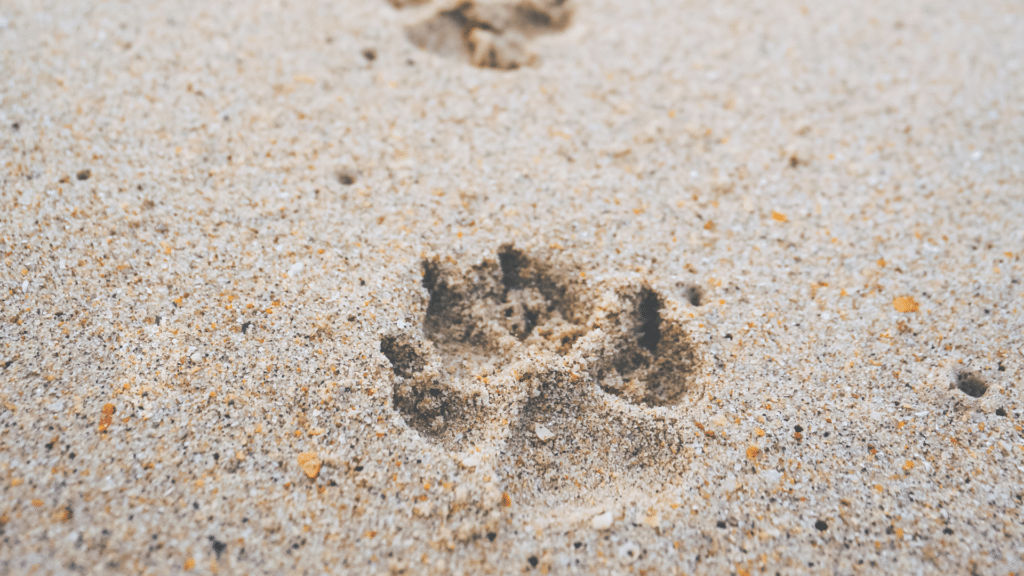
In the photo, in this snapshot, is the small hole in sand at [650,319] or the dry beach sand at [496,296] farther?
the small hole in sand at [650,319]

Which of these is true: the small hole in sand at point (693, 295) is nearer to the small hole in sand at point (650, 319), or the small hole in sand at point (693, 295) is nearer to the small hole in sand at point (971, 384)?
the small hole in sand at point (650, 319)

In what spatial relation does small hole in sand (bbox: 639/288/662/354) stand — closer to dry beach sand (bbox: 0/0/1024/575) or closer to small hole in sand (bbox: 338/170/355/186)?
dry beach sand (bbox: 0/0/1024/575)

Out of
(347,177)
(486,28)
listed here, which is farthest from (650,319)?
(486,28)

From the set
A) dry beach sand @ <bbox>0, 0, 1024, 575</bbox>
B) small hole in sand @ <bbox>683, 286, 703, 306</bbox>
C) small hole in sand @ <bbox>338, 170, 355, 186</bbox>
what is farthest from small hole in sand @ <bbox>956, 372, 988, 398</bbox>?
small hole in sand @ <bbox>338, 170, 355, 186</bbox>

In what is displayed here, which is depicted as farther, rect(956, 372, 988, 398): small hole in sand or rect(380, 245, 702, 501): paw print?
rect(956, 372, 988, 398): small hole in sand

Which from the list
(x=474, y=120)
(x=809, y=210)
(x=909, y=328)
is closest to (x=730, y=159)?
(x=809, y=210)

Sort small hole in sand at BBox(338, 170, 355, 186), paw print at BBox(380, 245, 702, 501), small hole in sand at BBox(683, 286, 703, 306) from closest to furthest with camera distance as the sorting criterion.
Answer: paw print at BBox(380, 245, 702, 501)
small hole in sand at BBox(683, 286, 703, 306)
small hole in sand at BBox(338, 170, 355, 186)

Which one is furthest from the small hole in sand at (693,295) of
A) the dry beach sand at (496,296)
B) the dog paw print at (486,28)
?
the dog paw print at (486,28)

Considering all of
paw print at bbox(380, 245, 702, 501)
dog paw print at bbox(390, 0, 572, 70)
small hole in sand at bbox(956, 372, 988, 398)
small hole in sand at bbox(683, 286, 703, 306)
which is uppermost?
dog paw print at bbox(390, 0, 572, 70)
